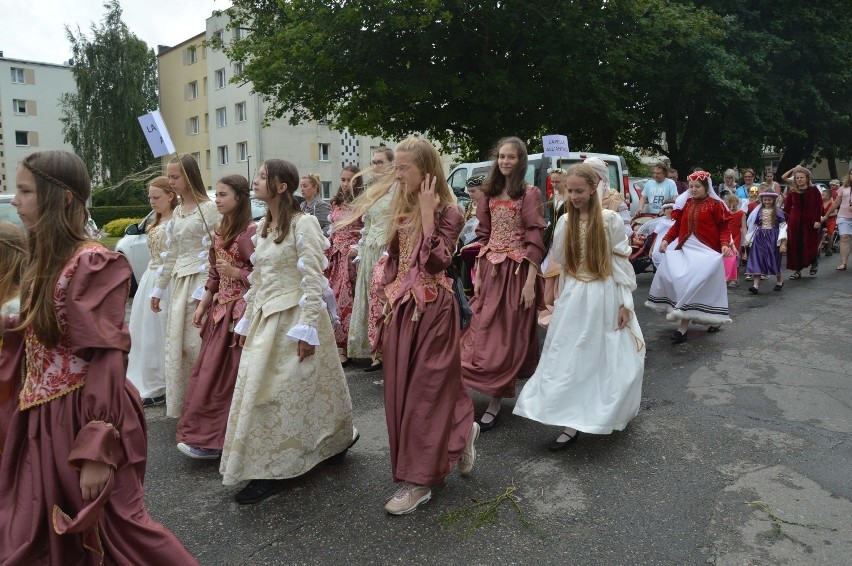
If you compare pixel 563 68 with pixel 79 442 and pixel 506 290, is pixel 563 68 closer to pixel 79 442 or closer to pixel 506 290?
→ pixel 506 290

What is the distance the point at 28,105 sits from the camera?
207 ft

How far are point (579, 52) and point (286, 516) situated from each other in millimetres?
16398

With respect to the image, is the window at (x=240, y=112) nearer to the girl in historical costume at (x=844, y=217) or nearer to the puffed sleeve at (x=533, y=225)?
the girl in historical costume at (x=844, y=217)

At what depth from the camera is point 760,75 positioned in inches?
850

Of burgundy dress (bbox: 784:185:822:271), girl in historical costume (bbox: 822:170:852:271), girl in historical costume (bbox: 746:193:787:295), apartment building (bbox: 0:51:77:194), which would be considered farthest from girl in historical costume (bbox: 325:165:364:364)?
apartment building (bbox: 0:51:77:194)

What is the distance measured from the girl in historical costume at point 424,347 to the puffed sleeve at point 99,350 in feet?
5.67

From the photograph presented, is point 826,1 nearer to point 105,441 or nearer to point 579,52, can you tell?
point 579,52

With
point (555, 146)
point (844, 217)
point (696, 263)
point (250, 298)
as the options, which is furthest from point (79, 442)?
point (844, 217)

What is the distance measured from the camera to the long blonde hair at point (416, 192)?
3750 millimetres

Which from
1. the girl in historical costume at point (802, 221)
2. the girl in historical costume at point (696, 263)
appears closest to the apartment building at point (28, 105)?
the girl in historical costume at point (802, 221)

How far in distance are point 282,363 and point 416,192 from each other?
1.18 meters

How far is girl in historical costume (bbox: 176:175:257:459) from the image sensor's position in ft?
14.1

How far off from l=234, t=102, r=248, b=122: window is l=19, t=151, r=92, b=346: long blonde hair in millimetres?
40698

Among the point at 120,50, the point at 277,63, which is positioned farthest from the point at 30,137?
the point at 277,63
